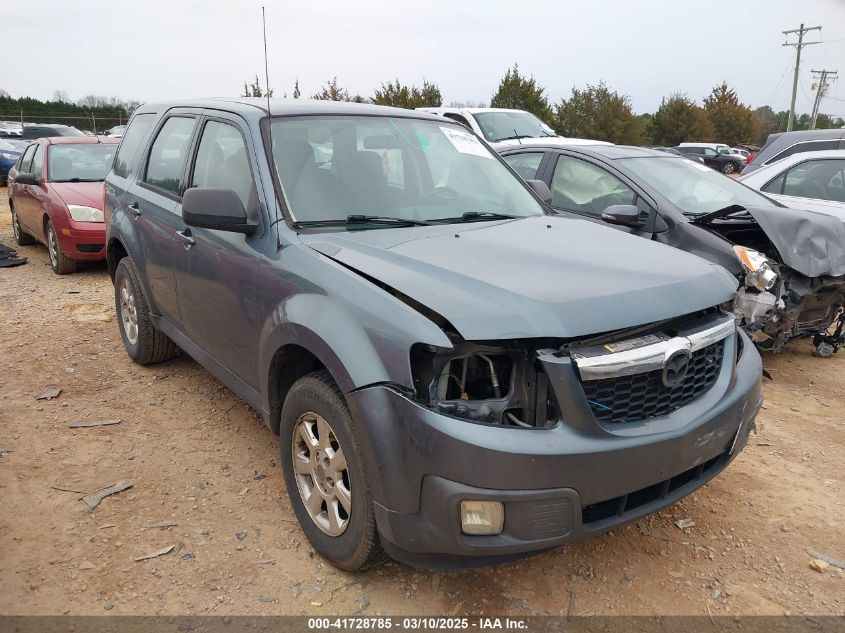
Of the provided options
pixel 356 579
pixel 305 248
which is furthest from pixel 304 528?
pixel 305 248

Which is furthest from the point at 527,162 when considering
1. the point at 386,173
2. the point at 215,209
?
the point at 215,209

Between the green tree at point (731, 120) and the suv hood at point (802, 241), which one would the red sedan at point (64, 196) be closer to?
the suv hood at point (802, 241)

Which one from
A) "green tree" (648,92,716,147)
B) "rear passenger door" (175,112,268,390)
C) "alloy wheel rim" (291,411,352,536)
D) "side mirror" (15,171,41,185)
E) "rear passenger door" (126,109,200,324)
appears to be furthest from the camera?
"green tree" (648,92,716,147)

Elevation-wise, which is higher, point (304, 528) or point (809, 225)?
point (809, 225)

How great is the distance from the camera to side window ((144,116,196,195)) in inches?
157

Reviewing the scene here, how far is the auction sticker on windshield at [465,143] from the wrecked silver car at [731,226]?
110 cm

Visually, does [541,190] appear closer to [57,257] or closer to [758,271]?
[758,271]

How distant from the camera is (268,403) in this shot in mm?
3053

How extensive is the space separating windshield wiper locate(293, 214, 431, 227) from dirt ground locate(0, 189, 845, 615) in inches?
54.3

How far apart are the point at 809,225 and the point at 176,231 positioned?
436 centimetres

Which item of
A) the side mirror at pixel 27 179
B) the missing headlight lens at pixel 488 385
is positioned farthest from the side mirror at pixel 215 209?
the side mirror at pixel 27 179

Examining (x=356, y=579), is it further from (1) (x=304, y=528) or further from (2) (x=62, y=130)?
(2) (x=62, y=130)

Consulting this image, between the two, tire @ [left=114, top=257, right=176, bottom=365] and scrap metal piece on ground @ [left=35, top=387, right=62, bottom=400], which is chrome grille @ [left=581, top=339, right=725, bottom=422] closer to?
tire @ [left=114, top=257, right=176, bottom=365]

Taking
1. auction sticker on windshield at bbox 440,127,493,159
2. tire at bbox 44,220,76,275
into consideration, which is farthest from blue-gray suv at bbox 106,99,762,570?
tire at bbox 44,220,76,275
